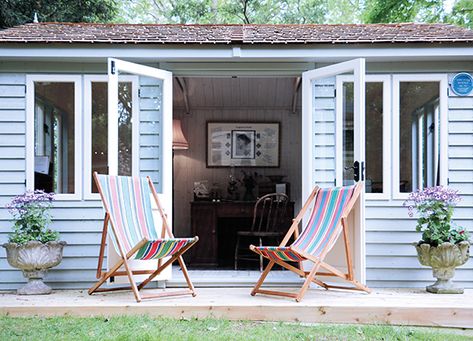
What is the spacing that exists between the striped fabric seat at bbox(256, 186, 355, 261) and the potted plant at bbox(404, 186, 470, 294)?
68 cm

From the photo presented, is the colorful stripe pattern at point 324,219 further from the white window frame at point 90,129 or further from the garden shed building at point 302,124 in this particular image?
the white window frame at point 90,129

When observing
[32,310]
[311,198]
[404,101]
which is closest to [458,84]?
[404,101]

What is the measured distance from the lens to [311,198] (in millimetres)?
5195

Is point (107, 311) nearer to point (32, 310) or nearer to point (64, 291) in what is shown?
point (32, 310)

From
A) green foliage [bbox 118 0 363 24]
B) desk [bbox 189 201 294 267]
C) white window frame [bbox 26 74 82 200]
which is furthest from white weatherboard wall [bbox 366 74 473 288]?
green foliage [bbox 118 0 363 24]

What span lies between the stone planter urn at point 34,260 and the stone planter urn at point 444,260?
298cm

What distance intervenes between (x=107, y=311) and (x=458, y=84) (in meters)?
3.52

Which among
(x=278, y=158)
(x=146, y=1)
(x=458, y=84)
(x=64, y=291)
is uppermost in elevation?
(x=146, y=1)

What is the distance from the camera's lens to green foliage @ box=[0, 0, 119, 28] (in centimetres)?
1078

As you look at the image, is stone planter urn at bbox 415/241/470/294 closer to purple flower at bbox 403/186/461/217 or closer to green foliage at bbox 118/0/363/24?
purple flower at bbox 403/186/461/217

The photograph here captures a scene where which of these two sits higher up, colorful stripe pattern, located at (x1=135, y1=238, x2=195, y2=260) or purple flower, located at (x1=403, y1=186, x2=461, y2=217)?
purple flower, located at (x1=403, y1=186, x2=461, y2=217)

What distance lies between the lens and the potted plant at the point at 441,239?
5.01 meters

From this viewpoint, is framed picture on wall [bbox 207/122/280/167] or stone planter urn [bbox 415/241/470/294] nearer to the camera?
stone planter urn [bbox 415/241/470/294]

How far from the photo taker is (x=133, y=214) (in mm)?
5043
